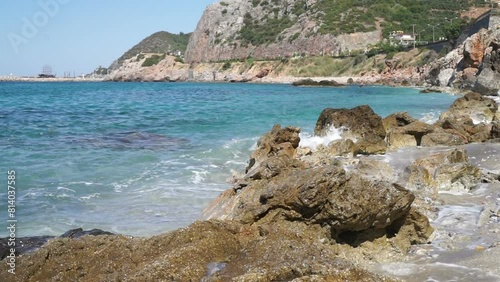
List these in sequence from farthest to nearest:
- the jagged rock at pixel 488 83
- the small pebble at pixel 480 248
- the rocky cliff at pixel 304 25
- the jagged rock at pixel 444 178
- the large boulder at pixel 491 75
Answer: the rocky cliff at pixel 304 25
the large boulder at pixel 491 75
the jagged rock at pixel 488 83
the jagged rock at pixel 444 178
the small pebble at pixel 480 248

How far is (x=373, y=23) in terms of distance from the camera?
118625 mm

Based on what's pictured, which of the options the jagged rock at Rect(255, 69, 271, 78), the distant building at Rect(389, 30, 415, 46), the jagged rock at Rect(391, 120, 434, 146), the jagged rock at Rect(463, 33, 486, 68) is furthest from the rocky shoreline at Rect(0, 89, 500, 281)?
the jagged rock at Rect(255, 69, 271, 78)

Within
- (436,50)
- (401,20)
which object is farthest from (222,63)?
(436,50)

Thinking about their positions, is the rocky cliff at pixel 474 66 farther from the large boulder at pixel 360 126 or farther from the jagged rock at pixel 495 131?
the large boulder at pixel 360 126

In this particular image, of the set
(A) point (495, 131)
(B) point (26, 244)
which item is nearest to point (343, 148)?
(A) point (495, 131)

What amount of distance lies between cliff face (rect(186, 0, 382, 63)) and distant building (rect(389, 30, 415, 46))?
5361 millimetres

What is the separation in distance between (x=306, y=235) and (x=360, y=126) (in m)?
11.0

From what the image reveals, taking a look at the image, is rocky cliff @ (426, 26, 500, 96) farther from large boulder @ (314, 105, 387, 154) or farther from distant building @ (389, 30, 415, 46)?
distant building @ (389, 30, 415, 46)

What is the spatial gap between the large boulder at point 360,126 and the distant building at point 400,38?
85917mm

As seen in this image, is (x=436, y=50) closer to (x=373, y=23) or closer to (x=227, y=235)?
(x=373, y=23)

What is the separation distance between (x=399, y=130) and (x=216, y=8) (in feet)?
468

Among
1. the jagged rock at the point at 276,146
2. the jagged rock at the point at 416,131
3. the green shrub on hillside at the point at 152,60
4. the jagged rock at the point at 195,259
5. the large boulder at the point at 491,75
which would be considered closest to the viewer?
the jagged rock at the point at 195,259

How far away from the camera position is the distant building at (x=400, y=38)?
331ft

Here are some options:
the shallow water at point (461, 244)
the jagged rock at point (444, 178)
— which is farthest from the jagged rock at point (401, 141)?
the shallow water at point (461, 244)
